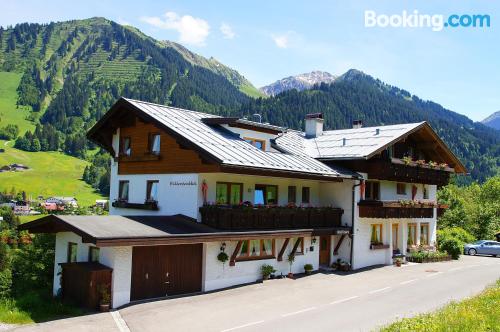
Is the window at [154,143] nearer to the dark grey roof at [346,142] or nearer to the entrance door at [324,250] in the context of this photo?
the dark grey roof at [346,142]

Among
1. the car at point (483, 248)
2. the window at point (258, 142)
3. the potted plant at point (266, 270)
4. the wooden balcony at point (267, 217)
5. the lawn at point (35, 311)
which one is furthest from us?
the car at point (483, 248)

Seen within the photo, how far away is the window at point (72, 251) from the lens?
21891 mm

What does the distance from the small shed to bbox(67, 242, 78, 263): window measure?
81.1 inches

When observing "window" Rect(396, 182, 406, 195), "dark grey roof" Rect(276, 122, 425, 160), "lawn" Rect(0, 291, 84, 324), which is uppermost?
"dark grey roof" Rect(276, 122, 425, 160)

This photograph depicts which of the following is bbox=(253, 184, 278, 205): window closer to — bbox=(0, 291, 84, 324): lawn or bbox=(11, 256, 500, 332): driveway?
bbox=(11, 256, 500, 332): driveway

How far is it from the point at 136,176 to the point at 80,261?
745 cm

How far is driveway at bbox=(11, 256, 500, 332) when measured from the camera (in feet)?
53.1

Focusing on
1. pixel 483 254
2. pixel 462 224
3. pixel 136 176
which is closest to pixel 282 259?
pixel 136 176

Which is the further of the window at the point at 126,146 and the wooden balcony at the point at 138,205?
the window at the point at 126,146

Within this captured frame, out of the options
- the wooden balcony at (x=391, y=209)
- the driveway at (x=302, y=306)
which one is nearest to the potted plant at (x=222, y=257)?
the driveway at (x=302, y=306)

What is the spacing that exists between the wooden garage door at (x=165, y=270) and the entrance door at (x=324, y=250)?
9.96m

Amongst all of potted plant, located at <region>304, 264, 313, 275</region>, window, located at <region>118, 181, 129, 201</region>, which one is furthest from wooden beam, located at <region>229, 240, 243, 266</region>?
window, located at <region>118, 181, 129, 201</region>

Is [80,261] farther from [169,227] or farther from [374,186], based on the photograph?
[374,186]

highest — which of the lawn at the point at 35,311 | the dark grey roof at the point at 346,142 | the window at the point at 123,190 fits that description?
the dark grey roof at the point at 346,142
